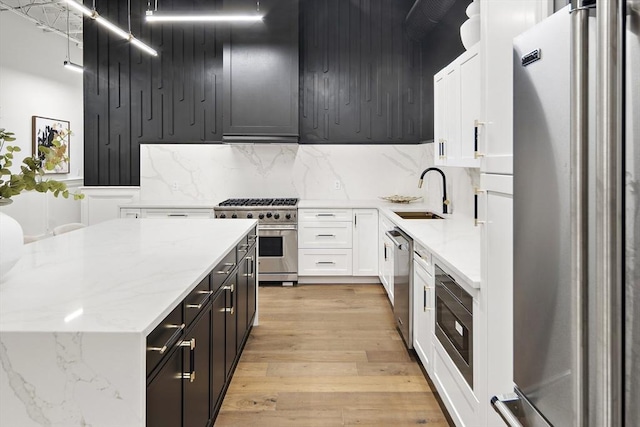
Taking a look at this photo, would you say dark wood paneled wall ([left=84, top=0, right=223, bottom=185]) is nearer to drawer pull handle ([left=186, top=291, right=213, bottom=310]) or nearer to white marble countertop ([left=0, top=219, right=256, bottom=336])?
white marble countertop ([left=0, top=219, right=256, bottom=336])

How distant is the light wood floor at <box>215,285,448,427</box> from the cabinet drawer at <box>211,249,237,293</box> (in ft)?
2.45

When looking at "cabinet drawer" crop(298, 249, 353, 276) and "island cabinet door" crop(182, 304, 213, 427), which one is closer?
"island cabinet door" crop(182, 304, 213, 427)

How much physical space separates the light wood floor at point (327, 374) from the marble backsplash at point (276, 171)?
71.5 inches

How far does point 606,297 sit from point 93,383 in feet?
4.15

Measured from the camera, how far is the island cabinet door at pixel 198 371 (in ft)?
6.20

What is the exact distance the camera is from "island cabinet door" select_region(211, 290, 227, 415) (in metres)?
2.40

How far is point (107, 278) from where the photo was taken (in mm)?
1933

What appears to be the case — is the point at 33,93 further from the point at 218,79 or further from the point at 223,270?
the point at 223,270

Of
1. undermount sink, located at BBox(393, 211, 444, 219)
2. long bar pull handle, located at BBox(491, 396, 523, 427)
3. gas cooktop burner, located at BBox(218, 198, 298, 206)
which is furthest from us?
gas cooktop burner, located at BBox(218, 198, 298, 206)

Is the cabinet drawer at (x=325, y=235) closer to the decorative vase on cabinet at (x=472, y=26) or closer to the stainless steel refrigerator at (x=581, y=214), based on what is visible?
the decorative vase on cabinet at (x=472, y=26)

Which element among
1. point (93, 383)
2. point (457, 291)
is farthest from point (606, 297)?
point (457, 291)

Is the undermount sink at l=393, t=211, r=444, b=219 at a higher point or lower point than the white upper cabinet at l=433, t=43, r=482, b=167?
lower

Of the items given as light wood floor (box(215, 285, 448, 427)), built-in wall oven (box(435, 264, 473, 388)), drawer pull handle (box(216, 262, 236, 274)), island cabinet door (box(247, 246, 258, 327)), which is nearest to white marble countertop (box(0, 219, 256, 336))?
drawer pull handle (box(216, 262, 236, 274))

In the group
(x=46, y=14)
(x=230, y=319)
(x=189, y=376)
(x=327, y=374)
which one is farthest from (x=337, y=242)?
(x=46, y=14)
